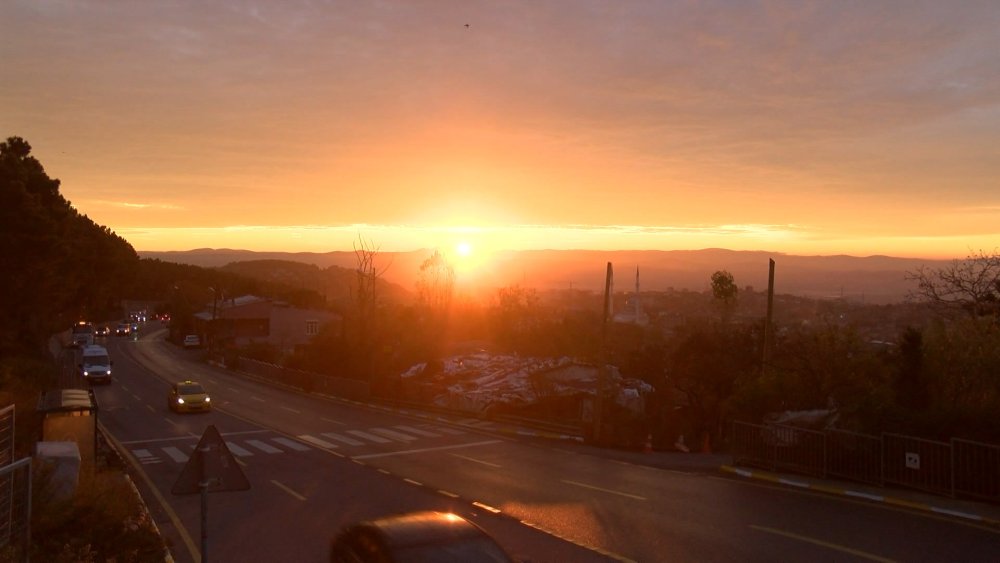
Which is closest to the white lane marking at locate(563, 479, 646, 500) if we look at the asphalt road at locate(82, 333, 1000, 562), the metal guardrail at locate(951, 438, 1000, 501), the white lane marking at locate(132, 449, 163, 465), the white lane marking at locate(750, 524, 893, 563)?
the asphalt road at locate(82, 333, 1000, 562)

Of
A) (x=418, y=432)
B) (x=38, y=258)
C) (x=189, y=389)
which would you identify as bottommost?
(x=418, y=432)

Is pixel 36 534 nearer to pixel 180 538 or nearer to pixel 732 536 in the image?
pixel 180 538

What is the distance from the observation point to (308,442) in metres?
26.9

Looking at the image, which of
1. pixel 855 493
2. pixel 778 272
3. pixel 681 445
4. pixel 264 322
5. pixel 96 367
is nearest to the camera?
pixel 855 493

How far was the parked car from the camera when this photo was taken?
7.09 m

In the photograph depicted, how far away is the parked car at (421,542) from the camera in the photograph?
709 centimetres

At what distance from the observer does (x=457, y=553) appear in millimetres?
7090

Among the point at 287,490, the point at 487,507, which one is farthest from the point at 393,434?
the point at 487,507

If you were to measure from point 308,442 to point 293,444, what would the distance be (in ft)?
2.02

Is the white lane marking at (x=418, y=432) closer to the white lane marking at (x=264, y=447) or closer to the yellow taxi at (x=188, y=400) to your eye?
the white lane marking at (x=264, y=447)

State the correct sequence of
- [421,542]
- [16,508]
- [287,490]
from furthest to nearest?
[287,490] → [16,508] → [421,542]

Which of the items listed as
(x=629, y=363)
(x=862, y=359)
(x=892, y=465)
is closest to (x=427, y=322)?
(x=629, y=363)

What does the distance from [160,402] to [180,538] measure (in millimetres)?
29470

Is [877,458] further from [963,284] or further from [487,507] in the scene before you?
[963,284]
